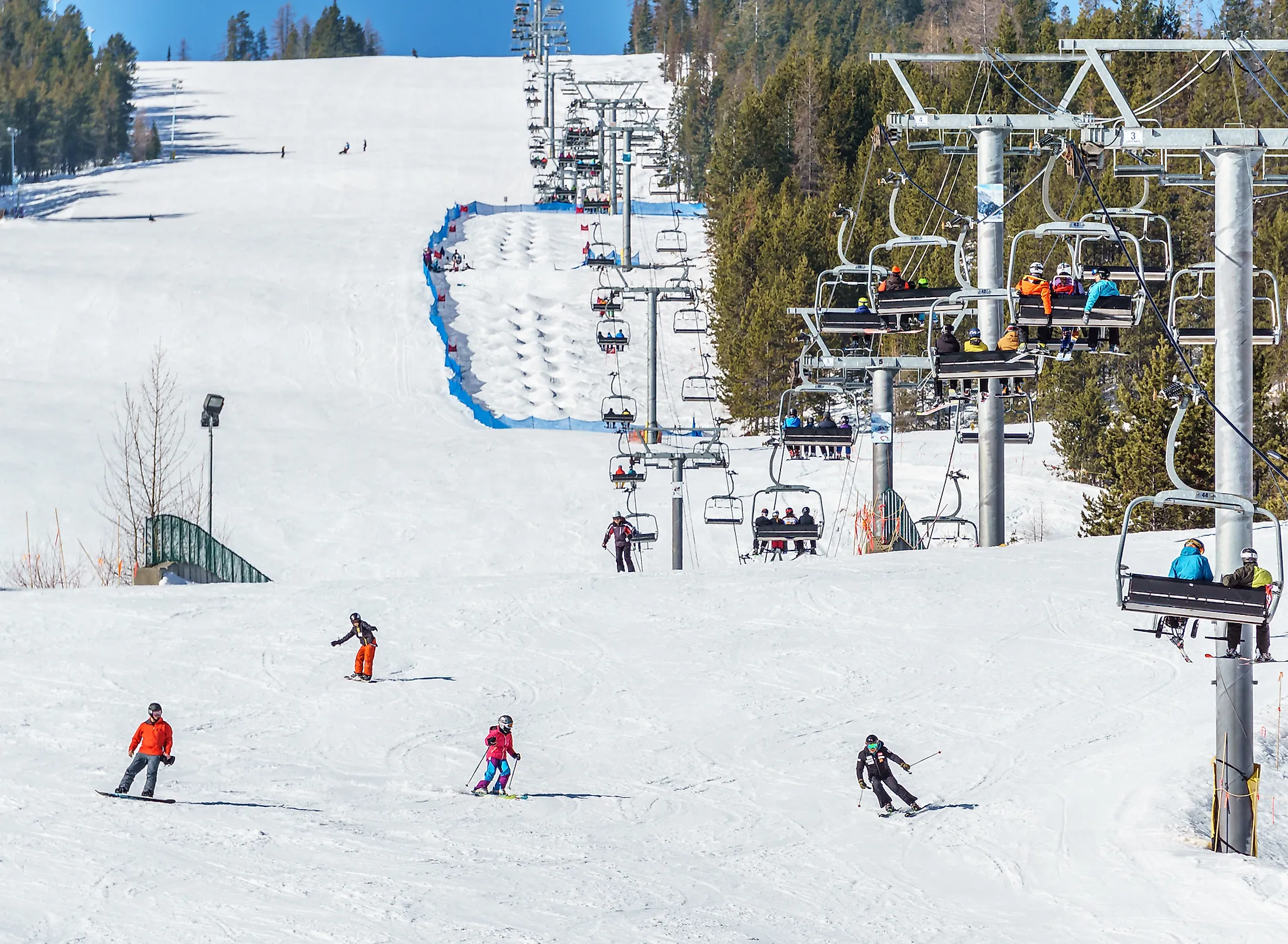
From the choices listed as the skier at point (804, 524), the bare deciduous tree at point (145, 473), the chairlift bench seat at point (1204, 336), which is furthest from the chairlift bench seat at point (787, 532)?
the chairlift bench seat at point (1204, 336)

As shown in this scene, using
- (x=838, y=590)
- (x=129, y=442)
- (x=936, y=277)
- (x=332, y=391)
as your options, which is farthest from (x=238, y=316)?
(x=838, y=590)

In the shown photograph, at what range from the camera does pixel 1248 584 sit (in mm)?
13531

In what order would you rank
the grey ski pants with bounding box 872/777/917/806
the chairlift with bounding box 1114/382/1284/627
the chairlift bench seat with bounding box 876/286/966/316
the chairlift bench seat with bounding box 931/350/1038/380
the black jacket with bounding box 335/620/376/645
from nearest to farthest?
1. the chairlift with bounding box 1114/382/1284/627
2. the grey ski pants with bounding box 872/777/917/806
3. the chairlift bench seat with bounding box 931/350/1038/380
4. the black jacket with bounding box 335/620/376/645
5. the chairlift bench seat with bounding box 876/286/966/316

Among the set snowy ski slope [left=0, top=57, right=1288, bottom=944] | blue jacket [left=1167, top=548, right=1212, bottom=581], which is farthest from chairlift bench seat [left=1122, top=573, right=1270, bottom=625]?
snowy ski slope [left=0, top=57, right=1288, bottom=944]

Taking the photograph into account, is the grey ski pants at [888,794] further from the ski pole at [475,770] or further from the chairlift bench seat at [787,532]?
the chairlift bench seat at [787,532]

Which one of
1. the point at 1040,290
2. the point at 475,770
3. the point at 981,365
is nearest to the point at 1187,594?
the point at 1040,290

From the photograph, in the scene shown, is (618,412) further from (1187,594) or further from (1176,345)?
(1187,594)

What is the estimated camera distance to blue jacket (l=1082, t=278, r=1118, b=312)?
56.9 feet

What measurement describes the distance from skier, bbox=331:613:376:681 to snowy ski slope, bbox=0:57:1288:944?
14.1 inches

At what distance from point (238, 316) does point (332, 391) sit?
845 cm

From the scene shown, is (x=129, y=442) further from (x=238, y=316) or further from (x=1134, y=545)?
(x=1134, y=545)

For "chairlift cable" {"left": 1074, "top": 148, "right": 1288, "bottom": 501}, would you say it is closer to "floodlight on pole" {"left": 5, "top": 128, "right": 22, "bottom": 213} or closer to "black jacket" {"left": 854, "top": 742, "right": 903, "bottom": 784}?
"black jacket" {"left": 854, "top": 742, "right": 903, "bottom": 784}

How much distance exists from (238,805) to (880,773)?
21.6ft

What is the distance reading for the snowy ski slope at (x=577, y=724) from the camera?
13859 millimetres
